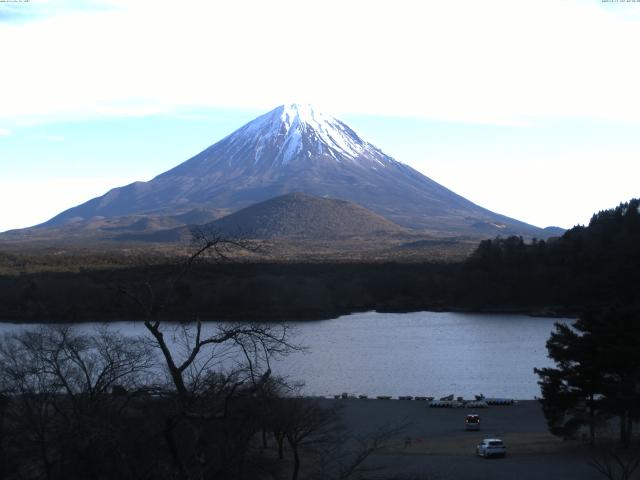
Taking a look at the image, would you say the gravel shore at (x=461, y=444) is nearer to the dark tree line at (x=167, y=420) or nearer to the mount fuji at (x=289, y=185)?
the dark tree line at (x=167, y=420)

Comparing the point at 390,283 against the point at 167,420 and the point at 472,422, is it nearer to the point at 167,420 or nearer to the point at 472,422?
the point at 472,422

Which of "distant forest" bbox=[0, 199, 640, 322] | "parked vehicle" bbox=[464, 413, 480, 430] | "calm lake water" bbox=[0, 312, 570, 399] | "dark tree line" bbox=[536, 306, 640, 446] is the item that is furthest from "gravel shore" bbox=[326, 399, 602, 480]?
"distant forest" bbox=[0, 199, 640, 322]

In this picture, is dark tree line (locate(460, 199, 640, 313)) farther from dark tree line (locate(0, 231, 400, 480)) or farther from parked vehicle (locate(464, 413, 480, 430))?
dark tree line (locate(0, 231, 400, 480))

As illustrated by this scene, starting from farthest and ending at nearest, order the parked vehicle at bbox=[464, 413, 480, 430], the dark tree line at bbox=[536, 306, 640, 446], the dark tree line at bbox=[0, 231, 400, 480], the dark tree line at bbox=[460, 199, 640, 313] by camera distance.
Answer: the dark tree line at bbox=[460, 199, 640, 313]
the parked vehicle at bbox=[464, 413, 480, 430]
the dark tree line at bbox=[536, 306, 640, 446]
the dark tree line at bbox=[0, 231, 400, 480]

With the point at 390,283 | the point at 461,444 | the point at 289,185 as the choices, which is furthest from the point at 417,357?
the point at 289,185

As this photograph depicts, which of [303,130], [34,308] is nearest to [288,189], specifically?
[303,130]

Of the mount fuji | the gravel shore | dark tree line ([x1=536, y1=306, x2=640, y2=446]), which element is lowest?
the gravel shore

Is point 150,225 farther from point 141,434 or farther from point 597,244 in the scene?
point 141,434

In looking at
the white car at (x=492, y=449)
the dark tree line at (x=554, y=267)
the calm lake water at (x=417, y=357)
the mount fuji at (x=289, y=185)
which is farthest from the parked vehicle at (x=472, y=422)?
the mount fuji at (x=289, y=185)
